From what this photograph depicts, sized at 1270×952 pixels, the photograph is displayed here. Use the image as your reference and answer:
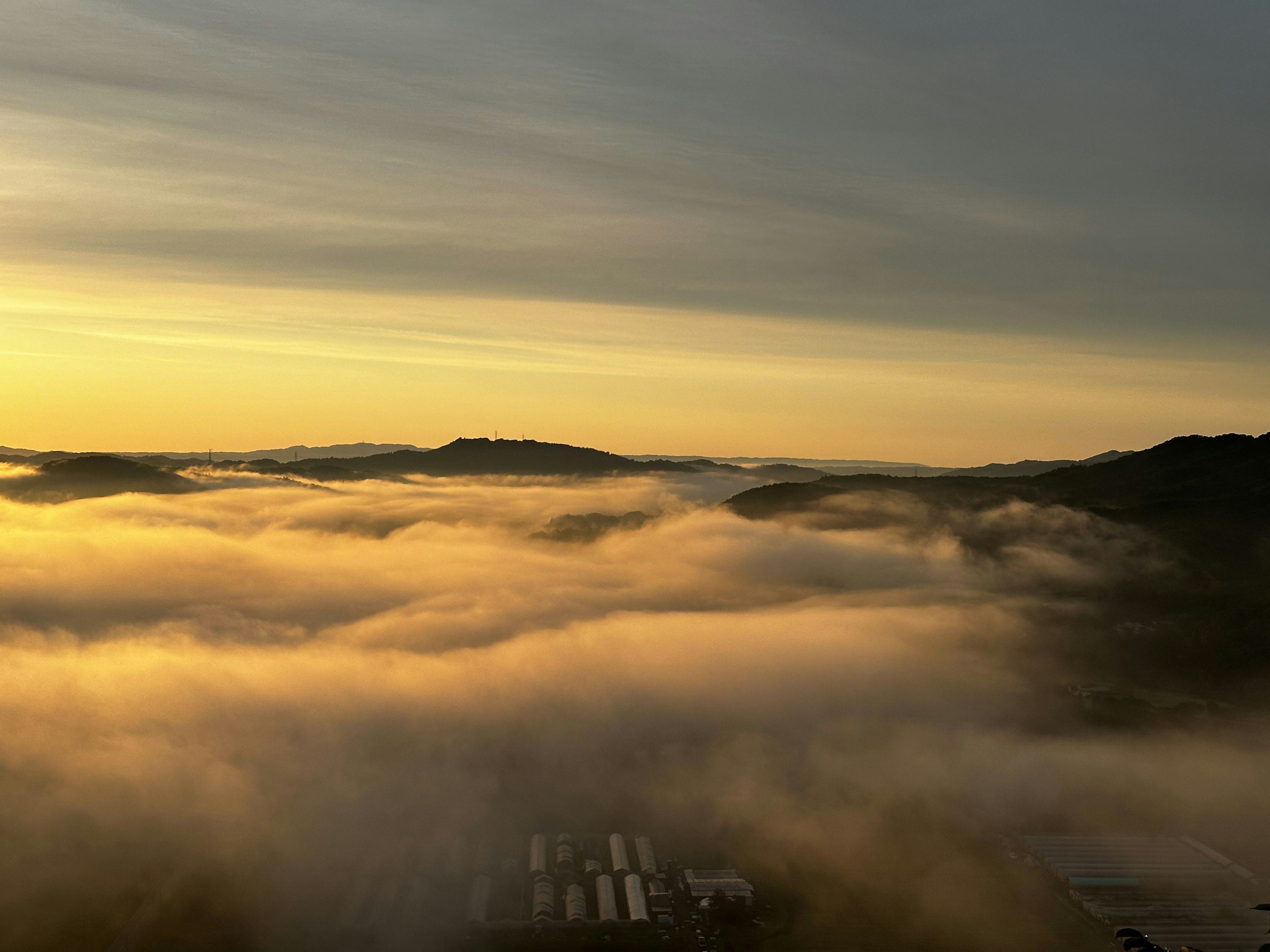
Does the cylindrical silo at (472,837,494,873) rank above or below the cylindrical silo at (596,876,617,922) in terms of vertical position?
below

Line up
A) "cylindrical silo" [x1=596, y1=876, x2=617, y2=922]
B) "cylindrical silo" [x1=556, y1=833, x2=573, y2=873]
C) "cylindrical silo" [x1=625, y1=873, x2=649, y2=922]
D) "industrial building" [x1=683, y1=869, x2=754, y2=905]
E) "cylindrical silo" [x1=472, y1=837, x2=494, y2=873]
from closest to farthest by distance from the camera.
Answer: "cylindrical silo" [x1=625, y1=873, x2=649, y2=922]
"cylindrical silo" [x1=596, y1=876, x2=617, y2=922]
"industrial building" [x1=683, y1=869, x2=754, y2=905]
"cylindrical silo" [x1=556, y1=833, x2=573, y2=873]
"cylindrical silo" [x1=472, y1=837, x2=494, y2=873]

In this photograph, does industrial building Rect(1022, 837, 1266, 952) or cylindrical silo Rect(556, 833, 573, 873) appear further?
cylindrical silo Rect(556, 833, 573, 873)

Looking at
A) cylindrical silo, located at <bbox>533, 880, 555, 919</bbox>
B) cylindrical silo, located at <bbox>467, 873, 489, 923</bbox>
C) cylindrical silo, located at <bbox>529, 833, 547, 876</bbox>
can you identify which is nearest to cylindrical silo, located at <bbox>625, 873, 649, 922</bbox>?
cylindrical silo, located at <bbox>533, 880, 555, 919</bbox>

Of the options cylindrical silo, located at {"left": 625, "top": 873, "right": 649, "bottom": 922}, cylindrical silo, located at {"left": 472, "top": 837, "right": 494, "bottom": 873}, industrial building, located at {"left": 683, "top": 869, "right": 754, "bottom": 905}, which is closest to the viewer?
cylindrical silo, located at {"left": 625, "top": 873, "right": 649, "bottom": 922}

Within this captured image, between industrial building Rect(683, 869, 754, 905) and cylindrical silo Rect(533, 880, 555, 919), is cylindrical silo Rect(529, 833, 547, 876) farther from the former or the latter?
industrial building Rect(683, 869, 754, 905)

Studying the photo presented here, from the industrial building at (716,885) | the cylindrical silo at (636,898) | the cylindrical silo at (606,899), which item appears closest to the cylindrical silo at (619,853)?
the cylindrical silo at (606,899)

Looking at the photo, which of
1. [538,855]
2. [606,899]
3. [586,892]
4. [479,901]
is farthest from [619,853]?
[479,901]

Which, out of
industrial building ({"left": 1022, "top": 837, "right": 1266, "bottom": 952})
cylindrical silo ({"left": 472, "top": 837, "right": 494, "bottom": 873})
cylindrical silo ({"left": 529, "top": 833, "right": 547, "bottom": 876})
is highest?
industrial building ({"left": 1022, "top": 837, "right": 1266, "bottom": 952})
